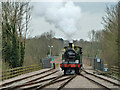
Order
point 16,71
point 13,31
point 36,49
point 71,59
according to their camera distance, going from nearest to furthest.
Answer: point 16,71 → point 71,59 → point 13,31 → point 36,49

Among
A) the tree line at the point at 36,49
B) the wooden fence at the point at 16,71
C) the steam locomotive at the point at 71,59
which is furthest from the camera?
the tree line at the point at 36,49

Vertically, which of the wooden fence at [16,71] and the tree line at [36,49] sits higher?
the tree line at [36,49]

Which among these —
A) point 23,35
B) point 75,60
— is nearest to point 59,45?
point 23,35

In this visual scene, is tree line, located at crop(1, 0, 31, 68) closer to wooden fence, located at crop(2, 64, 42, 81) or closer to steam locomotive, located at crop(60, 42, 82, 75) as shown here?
wooden fence, located at crop(2, 64, 42, 81)

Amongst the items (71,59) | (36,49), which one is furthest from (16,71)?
(36,49)

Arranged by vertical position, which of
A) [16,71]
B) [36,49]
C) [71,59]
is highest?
[36,49]

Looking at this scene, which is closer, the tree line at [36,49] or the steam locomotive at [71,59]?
the steam locomotive at [71,59]

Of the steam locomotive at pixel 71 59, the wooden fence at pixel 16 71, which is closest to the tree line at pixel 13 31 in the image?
the wooden fence at pixel 16 71

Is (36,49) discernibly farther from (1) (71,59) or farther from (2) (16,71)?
(1) (71,59)

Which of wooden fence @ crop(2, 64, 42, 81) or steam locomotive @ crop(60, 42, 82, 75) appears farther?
steam locomotive @ crop(60, 42, 82, 75)

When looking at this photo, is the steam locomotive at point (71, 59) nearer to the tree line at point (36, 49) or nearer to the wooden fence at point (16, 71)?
the wooden fence at point (16, 71)

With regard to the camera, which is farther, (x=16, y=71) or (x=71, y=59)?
(x=71, y=59)

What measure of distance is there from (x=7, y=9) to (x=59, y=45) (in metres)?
20.4

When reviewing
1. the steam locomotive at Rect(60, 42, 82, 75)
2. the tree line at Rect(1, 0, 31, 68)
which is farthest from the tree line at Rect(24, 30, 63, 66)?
the steam locomotive at Rect(60, 42, 82, 75)
